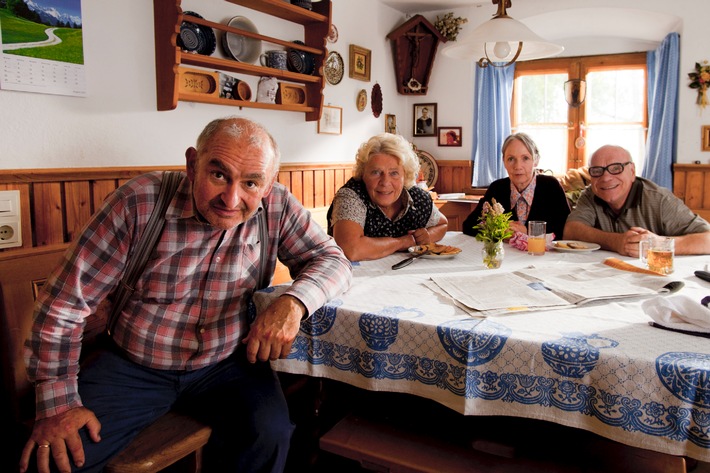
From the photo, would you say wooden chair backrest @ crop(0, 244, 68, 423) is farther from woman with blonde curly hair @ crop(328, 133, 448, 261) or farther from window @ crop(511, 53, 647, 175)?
window @ crop(511, 53, 647, 175)

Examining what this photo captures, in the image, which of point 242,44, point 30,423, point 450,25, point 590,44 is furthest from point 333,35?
point 30,423

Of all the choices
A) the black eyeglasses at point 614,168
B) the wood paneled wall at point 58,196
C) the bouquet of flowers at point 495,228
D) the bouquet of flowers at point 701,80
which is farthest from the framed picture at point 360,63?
the bouquet of flowers at point 495,228

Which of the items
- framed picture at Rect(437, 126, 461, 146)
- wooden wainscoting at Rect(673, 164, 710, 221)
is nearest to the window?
wooden wainscoting at Rect(673, 164, 710, 221)

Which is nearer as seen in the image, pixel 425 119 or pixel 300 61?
pixel 300 61

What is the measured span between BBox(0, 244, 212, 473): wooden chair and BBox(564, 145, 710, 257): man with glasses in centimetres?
165

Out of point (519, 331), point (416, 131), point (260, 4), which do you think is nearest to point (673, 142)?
point (416, 131)

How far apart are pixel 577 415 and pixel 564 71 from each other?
528 cm

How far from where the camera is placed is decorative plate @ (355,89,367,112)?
16.2 feet

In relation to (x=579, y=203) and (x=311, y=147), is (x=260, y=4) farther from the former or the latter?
(x=579, y=203)

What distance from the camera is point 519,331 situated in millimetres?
1275

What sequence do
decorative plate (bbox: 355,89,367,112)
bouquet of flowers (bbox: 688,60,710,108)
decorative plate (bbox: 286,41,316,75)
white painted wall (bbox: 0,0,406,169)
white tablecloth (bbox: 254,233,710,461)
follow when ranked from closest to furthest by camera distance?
white tablecloth (bbox: 254,233,710,461), white painted wall (bbox: 0,0,406,169), decorative plate (bbox: 286,41,316,75), bouquet of flowers (bbox: 688,60,710,108), decorative plate (bbox: 355,89,367,112)

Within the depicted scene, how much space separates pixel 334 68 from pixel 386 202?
240 cm

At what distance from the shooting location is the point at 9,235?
7.81ft

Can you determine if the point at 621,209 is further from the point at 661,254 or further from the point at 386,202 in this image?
the point at 386,202
